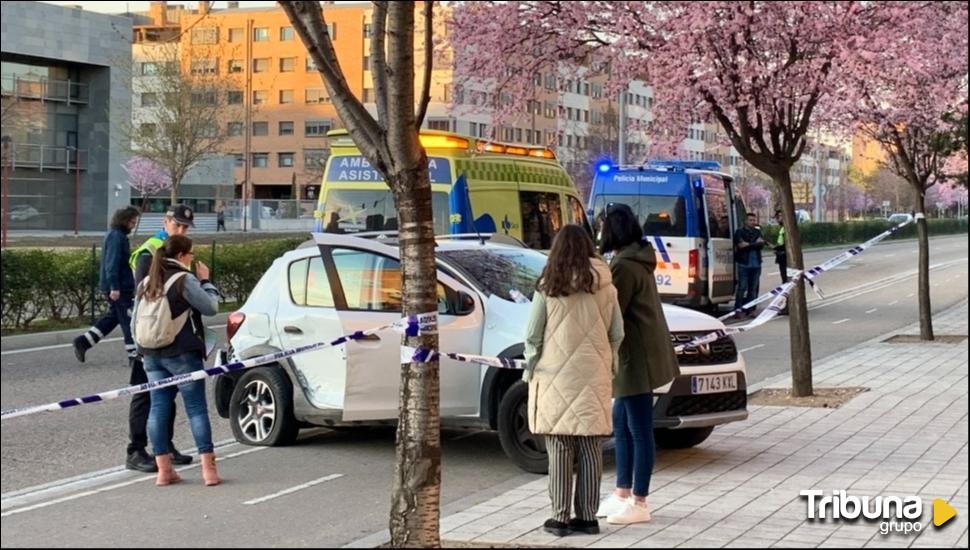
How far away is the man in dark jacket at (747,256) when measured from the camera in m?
24.6

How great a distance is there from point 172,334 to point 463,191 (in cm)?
734

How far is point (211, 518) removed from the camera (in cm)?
764

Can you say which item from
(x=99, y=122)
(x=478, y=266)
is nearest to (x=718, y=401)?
(x=478, y=266)

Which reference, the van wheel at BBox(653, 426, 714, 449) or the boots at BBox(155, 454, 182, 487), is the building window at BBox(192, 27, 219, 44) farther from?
the boots at BBox(155, 454, 182, 487)

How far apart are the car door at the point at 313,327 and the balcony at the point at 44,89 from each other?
133 ft

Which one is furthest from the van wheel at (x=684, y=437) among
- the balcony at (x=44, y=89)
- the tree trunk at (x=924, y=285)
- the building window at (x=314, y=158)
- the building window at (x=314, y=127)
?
the building window at (x=314, y=127)

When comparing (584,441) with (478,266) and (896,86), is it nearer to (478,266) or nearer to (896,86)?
(478,266)

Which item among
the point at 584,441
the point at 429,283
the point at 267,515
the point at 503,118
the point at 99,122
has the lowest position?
the point at 267,515

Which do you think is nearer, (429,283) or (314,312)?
(429,283)

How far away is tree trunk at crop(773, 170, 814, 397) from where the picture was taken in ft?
41.9

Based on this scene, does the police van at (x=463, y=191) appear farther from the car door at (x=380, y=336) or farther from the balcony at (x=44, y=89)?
the balcony at (x=44, y=89)

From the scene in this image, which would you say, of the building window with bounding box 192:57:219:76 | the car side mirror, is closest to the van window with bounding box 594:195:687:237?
the car side mirror

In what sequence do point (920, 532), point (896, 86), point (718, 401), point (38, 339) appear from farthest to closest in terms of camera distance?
point (38, 339) → point (896, 86) → point (718, 401) → point (920, 532)

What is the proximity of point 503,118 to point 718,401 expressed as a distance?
26.6 feet
